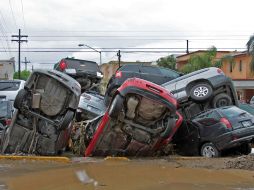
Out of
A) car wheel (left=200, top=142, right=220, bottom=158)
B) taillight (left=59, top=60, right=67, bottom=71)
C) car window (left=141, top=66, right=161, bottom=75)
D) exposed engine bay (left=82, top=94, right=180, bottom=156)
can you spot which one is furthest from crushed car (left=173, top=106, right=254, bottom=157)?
taillight (left=59, top=60, right=67, bottom=71)

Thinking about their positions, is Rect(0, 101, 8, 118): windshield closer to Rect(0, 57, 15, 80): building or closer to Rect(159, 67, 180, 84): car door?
Rect(159, 67, 180, 84): car door

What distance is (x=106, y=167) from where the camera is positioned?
390 inches

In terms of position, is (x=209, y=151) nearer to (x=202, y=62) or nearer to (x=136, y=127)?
(x=136, y=127)

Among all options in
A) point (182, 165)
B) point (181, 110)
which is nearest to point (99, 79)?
point (181, 110)

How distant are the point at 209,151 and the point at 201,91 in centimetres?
236

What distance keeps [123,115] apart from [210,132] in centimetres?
271

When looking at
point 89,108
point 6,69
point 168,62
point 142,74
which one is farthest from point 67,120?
point 168,62

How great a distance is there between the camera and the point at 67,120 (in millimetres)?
11211

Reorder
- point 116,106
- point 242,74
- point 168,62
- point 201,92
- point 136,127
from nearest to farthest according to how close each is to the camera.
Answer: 1. point 116,106
2. point 136,127
3. point 201,92
4. point 242,74
5. point 168,62

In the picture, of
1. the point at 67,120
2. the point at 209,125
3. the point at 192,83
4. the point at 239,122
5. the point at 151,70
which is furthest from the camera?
the point at 151,70

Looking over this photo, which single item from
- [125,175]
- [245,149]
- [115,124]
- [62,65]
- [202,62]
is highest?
[202,62]

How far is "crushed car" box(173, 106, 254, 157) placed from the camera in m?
12.2

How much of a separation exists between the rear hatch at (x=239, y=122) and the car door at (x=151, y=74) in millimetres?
5487

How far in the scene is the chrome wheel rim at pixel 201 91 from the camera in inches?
564
